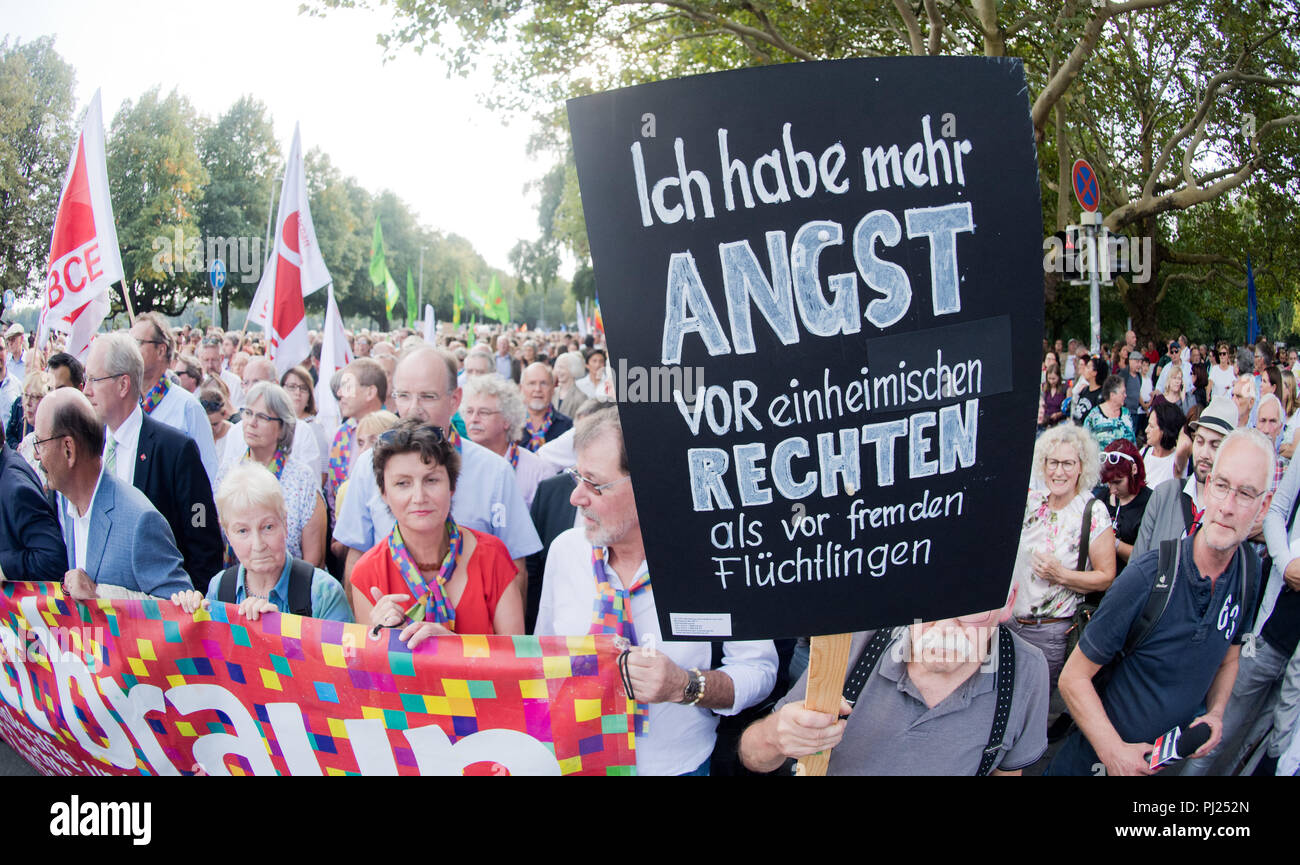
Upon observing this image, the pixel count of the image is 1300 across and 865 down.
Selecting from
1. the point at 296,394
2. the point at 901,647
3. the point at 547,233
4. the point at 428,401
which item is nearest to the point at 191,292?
the point at 547,233

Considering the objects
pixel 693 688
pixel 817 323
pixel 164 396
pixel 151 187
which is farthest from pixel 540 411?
pixel 151 187

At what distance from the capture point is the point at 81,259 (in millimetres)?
5473

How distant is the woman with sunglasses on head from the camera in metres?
5.01

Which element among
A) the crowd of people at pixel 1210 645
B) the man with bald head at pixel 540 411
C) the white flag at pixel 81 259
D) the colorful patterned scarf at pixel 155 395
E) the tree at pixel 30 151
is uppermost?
the tree at pixel 30 151

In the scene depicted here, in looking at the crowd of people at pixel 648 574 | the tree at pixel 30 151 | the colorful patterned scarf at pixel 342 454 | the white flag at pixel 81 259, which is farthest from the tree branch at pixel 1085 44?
the tree at pixel 30 151

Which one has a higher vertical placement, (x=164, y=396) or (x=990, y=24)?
(x=990, y=24)

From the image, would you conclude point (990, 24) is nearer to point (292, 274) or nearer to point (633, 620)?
point (292, 274)

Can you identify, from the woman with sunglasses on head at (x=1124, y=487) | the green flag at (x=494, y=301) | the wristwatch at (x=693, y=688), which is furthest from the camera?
the green flag at (x=494, y=301)

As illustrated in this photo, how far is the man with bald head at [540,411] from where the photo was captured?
6.27m

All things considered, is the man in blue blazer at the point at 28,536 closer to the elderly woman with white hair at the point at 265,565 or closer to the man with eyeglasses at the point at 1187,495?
the elderly woman with white hair at the point at 265,565

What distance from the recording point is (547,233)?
5453cm

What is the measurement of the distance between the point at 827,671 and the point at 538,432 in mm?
4394

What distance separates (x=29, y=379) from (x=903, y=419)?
18.8 ft

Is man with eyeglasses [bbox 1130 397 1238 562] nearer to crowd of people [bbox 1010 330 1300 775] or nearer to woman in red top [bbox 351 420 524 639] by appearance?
crowd of people [bbox 1010 330 1300 775]
